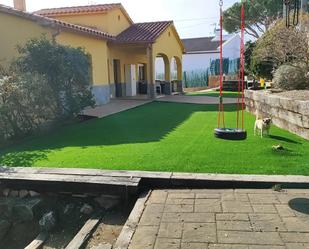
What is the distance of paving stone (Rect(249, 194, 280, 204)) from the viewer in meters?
4.46

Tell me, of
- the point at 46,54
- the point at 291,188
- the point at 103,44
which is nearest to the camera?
the point at 291,188

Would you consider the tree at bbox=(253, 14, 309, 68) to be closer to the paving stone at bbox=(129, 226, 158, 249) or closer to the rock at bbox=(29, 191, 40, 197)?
the rock at bbox=(29, 191, 40, 197)

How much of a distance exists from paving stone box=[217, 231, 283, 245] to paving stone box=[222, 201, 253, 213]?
503mm

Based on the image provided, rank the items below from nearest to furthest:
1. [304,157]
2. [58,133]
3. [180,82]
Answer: [304,157] < [58,133] < [180,82]

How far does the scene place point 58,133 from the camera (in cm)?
977

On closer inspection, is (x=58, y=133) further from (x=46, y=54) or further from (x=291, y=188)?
(x=291, y=188)

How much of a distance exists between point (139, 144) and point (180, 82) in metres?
19.1

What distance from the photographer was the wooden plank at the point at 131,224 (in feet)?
12.2

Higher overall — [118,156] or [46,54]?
[46,54]

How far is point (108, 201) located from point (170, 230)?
144cm

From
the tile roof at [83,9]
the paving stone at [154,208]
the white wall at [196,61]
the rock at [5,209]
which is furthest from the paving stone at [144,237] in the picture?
the white wall at [196,61]

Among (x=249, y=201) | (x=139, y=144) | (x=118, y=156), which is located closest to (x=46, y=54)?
(x=139, y=144)

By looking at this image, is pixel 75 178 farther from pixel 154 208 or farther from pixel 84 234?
pixel 154 208

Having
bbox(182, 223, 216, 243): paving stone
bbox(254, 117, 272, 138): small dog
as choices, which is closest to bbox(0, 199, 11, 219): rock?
bbox(182, 223, 216, 243): paving stone
